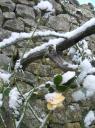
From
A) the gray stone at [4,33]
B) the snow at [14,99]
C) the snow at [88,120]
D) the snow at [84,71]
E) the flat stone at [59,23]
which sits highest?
the snow at [84,71]

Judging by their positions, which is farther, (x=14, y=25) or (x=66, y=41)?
(x=14, y=25)

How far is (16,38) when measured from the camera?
2.73 meters

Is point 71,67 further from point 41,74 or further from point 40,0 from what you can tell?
point 40,0

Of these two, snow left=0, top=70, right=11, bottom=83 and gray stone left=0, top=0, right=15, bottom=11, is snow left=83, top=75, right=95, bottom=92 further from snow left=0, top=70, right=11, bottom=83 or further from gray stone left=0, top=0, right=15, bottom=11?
gray stone left=0, top=0, right=15, bottom=11

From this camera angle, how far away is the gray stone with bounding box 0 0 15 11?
450 cm

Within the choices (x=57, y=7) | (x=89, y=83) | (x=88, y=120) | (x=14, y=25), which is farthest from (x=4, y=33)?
(x=89, y=83)

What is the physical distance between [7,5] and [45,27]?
47 cm

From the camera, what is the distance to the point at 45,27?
451cm

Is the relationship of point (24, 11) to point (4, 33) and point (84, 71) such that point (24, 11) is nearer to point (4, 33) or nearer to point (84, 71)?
point (4, 33)

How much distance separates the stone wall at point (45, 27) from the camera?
3.66 meters

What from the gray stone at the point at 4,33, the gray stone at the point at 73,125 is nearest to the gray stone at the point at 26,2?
the gray stone at the point at 4,33

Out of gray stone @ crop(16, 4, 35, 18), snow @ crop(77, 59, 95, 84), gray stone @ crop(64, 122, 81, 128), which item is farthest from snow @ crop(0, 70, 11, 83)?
gray stone @ crop(16, 4, 35, 18)

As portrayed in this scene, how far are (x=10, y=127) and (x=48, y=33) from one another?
746 mm

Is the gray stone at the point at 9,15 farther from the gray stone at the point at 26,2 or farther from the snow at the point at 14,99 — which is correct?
the snow at the point at 14,99
